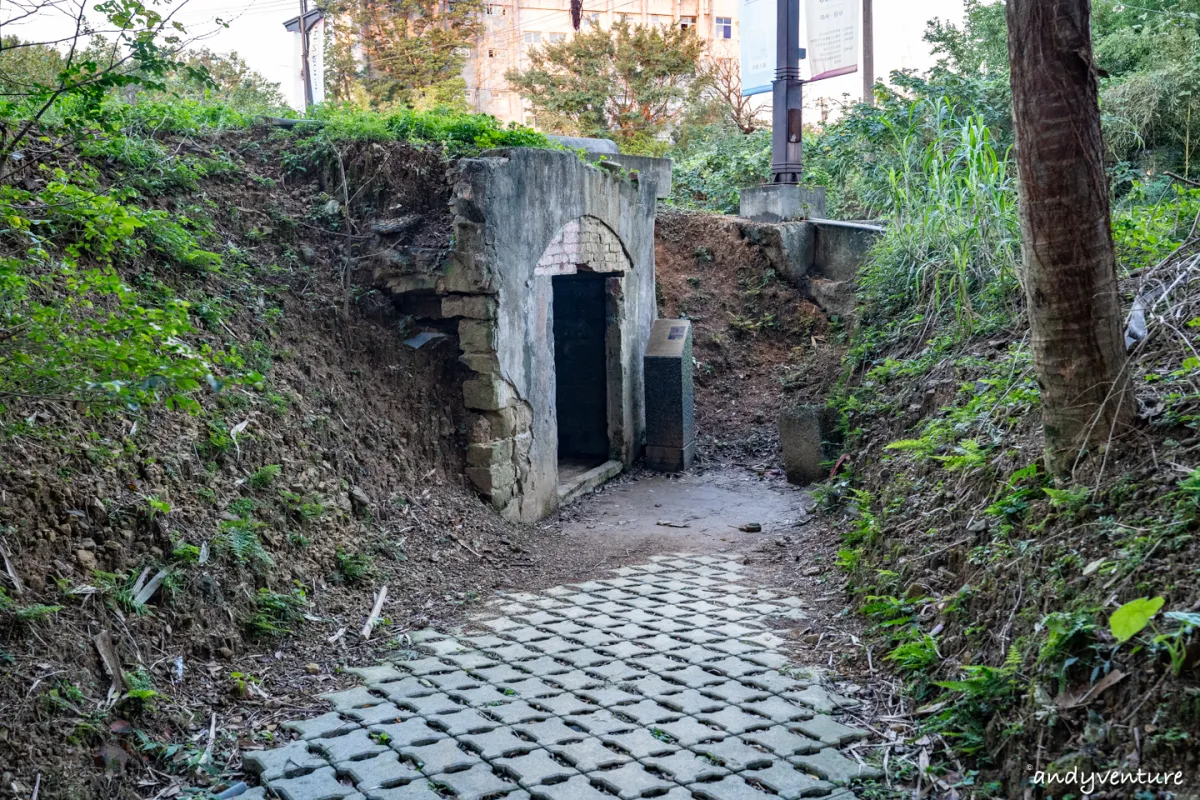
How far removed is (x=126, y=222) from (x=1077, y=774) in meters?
3.66

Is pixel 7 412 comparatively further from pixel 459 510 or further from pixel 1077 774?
pixel 1077 774

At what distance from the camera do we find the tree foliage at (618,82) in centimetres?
1862

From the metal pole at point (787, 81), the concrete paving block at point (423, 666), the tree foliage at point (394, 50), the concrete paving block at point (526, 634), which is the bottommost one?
the concrete paving block at point (526, 634)

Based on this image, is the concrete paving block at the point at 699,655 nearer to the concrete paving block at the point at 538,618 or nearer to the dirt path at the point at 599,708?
the dirt path at the point at 599,708

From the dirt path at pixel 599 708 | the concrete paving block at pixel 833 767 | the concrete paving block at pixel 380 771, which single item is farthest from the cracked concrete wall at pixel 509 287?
the concrete paving block at pixel 833 767

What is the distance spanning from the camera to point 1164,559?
2832mm

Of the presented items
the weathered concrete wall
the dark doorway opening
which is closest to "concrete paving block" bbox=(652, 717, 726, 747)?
the dark doorway opening

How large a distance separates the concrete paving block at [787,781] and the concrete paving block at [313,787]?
1.39 meters

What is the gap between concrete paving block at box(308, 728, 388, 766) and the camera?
134 inches

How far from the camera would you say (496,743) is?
3508mm

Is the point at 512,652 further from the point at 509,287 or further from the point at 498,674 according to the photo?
the point at 509,287

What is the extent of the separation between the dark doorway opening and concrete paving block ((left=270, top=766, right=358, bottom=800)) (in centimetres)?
621

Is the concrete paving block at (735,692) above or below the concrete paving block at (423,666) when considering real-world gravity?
above

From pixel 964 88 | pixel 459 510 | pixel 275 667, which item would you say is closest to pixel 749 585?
pixel 459 510
